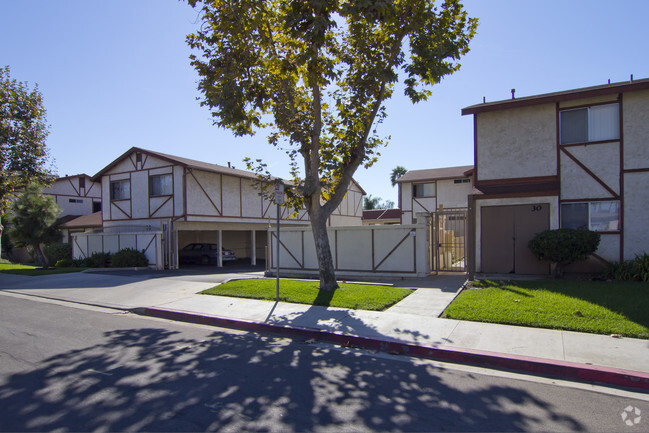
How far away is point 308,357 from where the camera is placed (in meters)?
6.04

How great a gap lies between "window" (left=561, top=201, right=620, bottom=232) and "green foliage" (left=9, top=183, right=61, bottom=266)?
88.1 feet

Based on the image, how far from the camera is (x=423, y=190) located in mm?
29781

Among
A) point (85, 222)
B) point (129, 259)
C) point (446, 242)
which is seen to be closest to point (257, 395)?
point (446, 242)

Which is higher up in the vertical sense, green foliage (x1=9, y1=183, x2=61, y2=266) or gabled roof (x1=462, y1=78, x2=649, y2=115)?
gabled roof (x1=462, y1=78, x2=649, y2=115)

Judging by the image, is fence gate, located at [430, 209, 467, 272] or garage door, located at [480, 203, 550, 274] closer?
garage door, located at [480, 203, 550, 274]

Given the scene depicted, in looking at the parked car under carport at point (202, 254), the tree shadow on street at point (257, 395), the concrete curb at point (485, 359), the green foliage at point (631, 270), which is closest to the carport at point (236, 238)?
the parked car under carport at point (202, 254)

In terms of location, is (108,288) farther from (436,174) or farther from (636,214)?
(436,174)

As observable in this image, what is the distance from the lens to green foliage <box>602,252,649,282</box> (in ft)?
34.0

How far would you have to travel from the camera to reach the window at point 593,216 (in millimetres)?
11609

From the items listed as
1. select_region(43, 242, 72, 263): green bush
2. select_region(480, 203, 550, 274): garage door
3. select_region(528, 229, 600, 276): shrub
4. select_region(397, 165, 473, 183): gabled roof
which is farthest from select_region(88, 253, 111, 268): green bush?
select_region(528, 229, 600, 276): shrub

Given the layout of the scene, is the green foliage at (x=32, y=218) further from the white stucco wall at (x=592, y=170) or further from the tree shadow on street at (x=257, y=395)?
the white stucco wall at (x=592, y=170)

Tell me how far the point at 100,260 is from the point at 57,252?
656cm

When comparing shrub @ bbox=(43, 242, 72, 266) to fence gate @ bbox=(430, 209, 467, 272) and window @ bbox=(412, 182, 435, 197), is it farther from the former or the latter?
window @ bbox=(412, 182, 435, 197)

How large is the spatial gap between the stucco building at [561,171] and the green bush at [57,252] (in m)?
24.8
